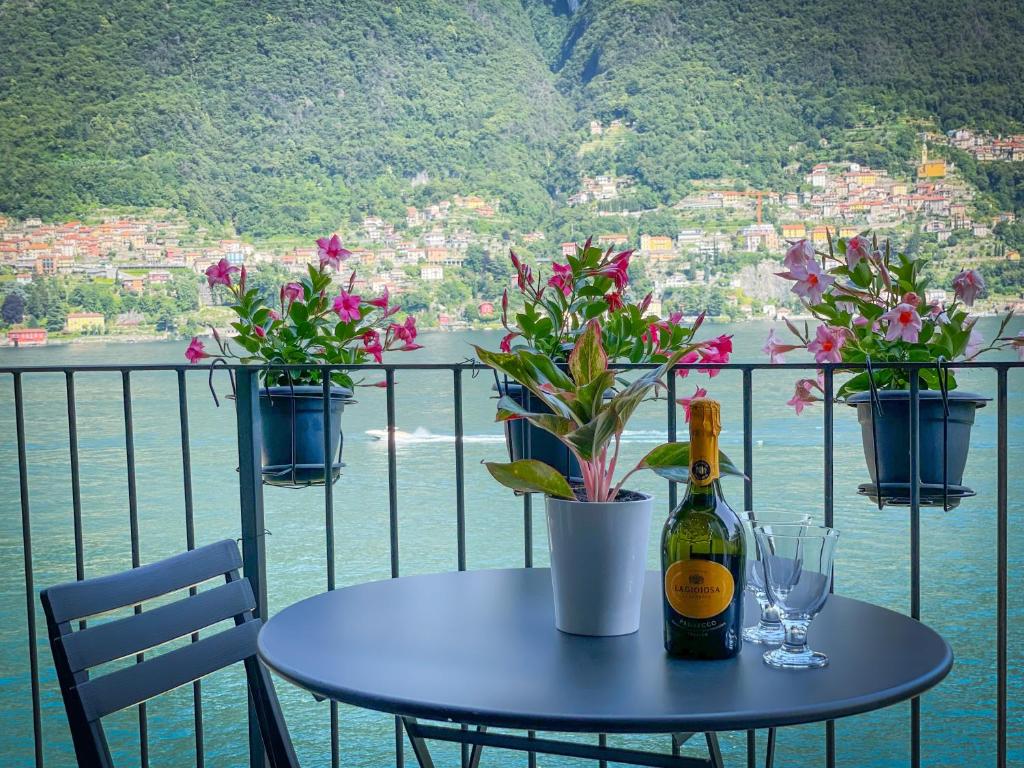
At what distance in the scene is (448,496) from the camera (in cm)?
2431

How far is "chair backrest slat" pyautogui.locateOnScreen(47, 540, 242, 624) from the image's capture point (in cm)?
114

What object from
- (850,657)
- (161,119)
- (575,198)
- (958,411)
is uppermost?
(161,119)

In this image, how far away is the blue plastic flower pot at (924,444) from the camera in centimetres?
201

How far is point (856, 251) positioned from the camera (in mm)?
2266

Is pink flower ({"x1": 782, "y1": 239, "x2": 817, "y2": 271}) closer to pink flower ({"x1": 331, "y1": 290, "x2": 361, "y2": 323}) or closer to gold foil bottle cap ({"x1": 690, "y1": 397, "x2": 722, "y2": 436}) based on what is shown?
pink flower ({"x1": 331, "y1": 290, "x2": 361, "y2": 323})

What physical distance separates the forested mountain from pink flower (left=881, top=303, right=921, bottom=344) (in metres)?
31.6

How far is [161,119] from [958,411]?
38.4 m

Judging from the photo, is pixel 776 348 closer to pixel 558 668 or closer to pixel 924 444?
pixel 924 444

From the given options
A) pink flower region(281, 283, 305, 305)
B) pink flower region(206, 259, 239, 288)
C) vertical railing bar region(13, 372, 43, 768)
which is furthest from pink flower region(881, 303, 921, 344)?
vertical railing bar region(13, 372, 43, 768)

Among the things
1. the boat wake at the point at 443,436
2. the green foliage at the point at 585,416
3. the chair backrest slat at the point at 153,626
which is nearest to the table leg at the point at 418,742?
the chair backrest slat at the point at 153,626

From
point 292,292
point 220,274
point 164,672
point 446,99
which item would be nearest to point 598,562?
point 164,672

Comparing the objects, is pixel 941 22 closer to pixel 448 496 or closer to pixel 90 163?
pixel 448 496

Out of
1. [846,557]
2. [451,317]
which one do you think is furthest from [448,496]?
[846,557]

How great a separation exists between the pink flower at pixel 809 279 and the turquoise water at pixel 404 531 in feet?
3.99
